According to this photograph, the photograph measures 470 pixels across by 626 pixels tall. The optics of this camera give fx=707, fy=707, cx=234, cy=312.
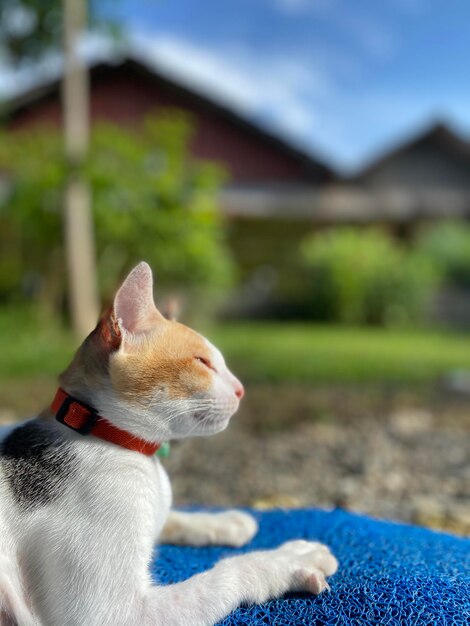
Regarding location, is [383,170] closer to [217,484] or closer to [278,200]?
[278,200]

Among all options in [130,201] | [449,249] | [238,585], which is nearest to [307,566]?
[238,585]

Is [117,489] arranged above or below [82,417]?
below

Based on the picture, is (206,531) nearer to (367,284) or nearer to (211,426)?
(211,426)

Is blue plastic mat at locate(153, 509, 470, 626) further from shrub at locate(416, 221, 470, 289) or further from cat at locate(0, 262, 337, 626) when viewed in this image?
shrub at locate(416, 221, 470, 289)

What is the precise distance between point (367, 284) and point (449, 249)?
2.64m

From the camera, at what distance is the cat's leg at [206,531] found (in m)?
1.93

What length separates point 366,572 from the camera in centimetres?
166

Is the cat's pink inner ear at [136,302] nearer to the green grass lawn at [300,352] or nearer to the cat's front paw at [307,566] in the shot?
the cat's front paw at [307,566]

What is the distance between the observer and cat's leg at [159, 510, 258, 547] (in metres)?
1.93

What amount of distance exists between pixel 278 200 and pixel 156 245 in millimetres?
4757

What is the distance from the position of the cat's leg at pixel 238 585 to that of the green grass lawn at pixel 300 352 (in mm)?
5255

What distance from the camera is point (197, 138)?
50.1 feet

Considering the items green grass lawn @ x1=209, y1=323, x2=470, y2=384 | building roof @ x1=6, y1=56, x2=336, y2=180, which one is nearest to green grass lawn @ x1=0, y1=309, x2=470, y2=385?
green grass lawn @ x1=209, y1=323, x2=470, y2=384

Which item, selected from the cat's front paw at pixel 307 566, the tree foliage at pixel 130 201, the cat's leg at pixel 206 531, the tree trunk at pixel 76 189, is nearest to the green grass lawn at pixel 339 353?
the tree foliage at pixel 130 201
